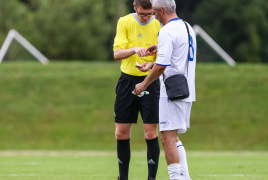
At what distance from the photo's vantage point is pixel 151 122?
5828 mm

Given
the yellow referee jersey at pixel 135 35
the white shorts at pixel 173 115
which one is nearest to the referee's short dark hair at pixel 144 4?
the yellow referee jersey at pixel 135 35

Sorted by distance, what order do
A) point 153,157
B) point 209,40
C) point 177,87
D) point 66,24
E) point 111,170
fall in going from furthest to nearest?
1. point 66,24
2. point 209,40
3. point 111,170
4. point 153,157
5. point 177,87

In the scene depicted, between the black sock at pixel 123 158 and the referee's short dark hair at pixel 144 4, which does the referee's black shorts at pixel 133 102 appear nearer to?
the black sock at pixel 123 158

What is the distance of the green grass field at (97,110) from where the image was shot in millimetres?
16781

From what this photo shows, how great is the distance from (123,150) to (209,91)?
1373 centimetres

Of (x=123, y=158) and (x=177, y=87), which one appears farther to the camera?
(x=123, y=158)

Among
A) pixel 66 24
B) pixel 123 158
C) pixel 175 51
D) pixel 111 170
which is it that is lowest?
pixel 111 170

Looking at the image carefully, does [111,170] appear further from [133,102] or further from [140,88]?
[140,88]

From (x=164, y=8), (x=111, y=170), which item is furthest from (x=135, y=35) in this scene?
(x=111, y=170)

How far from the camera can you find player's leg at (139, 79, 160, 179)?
581 centimetres

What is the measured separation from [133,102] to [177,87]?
3.73 ft

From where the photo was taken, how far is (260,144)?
1644 cm

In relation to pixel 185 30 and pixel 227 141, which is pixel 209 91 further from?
pixel 185 30

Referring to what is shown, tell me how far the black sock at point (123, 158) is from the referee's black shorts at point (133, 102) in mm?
346
